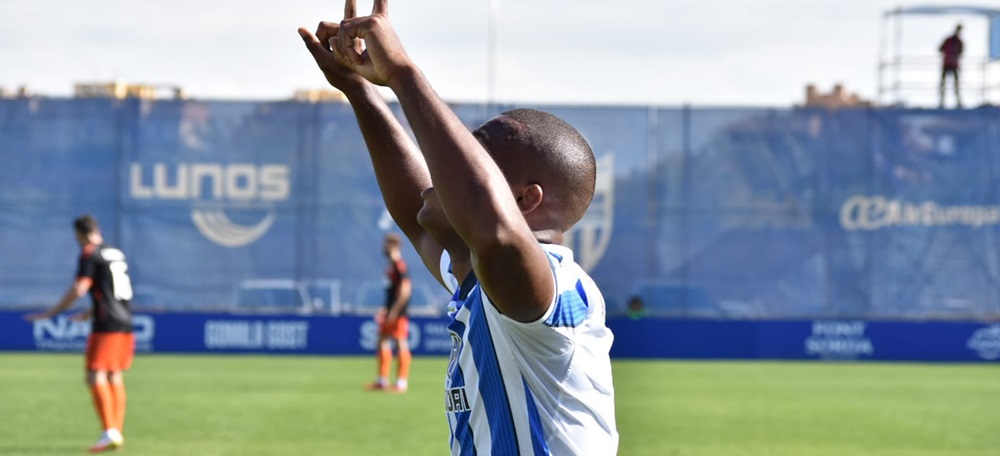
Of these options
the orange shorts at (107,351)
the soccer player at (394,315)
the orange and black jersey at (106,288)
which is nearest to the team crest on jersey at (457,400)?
the orange shorts at (107,351)

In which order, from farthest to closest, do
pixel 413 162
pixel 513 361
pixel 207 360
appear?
pixel 207 360, pixel 413 162, pixel 513 361

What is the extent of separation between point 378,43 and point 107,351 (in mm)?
10552

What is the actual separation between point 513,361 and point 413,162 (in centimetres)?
75

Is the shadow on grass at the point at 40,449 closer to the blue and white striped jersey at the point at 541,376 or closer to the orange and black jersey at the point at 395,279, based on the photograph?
the orange and black jersey at the point at 395,279

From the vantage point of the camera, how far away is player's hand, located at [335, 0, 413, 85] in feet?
8.25

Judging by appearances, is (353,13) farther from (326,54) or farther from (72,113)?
(72,113)

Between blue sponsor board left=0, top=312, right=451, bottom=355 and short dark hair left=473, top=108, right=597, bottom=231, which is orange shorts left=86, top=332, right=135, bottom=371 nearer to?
short dark hair left=473, top=108, right=597, bottom=231

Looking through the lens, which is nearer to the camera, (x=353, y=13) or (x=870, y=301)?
(x=353, y=13)

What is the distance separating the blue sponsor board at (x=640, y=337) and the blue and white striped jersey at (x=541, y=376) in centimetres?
2506

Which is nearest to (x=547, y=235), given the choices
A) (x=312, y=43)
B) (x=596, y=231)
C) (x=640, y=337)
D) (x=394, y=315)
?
(x=312, y=43)

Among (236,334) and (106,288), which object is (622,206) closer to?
(236,334)

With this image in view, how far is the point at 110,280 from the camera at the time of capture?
501 inches

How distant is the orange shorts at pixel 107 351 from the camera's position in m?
12.4

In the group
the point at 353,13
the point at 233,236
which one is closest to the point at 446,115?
the point at 353,13
